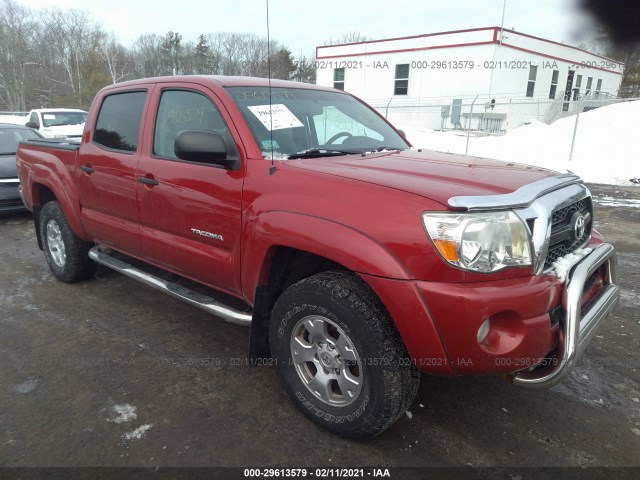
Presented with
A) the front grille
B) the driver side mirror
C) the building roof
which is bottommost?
the front grille

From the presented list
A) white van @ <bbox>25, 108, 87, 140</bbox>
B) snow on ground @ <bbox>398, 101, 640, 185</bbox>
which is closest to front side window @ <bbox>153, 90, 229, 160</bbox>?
snow on ground @ <bbox>398, 101, 640, 185</bbox>

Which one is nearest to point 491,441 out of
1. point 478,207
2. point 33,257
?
point 478,207

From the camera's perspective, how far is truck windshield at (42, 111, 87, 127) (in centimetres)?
1470

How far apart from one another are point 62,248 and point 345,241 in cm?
365

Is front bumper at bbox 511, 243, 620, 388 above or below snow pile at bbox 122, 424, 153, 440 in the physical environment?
above

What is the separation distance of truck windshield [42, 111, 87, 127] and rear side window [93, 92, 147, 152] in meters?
12.0

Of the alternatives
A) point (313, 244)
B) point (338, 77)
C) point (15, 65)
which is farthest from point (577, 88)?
point (15, 65)

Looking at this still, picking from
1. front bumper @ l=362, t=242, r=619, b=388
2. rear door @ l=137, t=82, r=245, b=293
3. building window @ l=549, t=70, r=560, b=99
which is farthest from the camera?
building window @ l=549, t=70, r=560, b=99

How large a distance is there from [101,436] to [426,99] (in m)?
22.1

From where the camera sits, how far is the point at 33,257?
5.61 m

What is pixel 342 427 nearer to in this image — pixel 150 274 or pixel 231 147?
pixel 231 147

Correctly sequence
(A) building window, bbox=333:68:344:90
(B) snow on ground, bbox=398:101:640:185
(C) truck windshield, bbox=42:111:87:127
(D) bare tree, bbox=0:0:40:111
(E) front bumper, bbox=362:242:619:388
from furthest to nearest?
(D) bare tree, bbox=0:0:40:111, (A) building window, bbox=333:68:344:90, (C) truck windshield, bbox=42:111:87:127, (B) snow on ground, bbox=398:101:640:185, (E) front bumper, bbox=362:242:619:388

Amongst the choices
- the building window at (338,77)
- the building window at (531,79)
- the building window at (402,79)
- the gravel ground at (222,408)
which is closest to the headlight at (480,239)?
the gravel ground at (222,408)

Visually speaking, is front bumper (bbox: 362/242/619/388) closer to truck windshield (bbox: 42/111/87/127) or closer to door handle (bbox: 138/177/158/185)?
door handle (bbox: 138/177/158/185)
